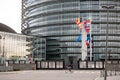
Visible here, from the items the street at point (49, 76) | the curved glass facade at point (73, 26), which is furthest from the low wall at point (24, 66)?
the curved glass facade at point (73, 26)

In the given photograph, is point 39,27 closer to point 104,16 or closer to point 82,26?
point 104,16

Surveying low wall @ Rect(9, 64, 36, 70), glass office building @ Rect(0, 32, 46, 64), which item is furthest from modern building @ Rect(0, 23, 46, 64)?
low wall @ Rect(9, 64, 36, 70)

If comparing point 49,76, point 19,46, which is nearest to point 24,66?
point 49,76

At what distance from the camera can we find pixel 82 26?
9569cm

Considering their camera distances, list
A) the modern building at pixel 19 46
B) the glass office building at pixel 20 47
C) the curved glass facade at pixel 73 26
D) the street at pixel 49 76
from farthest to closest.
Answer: the curved glass facade at pixel 73 26 → the modern building at pixel 19 46 → the glass office building at pixel 20 47 → the street at pixel 49 76

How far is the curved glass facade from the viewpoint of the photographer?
158625mm

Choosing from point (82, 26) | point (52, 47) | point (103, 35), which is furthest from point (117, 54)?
point (82, 26)

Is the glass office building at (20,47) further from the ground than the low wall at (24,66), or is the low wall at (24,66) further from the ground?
the glass office building at (20,47)

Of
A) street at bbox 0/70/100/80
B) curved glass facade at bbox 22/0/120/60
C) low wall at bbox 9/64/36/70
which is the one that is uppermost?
curved glass facade at bbox 22/0/120/60

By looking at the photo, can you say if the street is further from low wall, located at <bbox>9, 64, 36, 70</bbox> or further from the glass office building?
the glass office building

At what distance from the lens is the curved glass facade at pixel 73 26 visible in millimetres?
158625

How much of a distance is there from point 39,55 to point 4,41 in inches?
1305

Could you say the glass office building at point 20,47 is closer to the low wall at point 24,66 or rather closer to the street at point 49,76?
the low wall at point 24,66

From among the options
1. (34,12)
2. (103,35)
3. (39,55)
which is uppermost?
(34,12)
